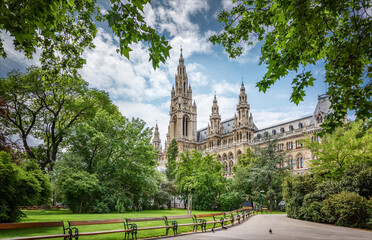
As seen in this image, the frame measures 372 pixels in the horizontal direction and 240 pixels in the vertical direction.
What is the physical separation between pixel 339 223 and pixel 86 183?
58.7ft

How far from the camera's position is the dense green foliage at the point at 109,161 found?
22.1 metres

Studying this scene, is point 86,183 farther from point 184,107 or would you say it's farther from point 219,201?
point 184,107

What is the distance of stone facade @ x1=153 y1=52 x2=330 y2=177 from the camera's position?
2172 inches

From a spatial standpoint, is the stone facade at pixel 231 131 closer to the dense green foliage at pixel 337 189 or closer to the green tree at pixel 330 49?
the dense green foliage at pixel 337 189

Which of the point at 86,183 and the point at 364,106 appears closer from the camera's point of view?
the point at 364,106

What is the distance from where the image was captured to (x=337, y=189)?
1673 cm

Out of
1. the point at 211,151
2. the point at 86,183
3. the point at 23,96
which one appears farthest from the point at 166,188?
the point at 211,151

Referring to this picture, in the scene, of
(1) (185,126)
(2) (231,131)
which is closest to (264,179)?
(2) (231,131)

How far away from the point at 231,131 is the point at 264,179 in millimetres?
40834

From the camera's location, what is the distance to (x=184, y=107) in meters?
91.0

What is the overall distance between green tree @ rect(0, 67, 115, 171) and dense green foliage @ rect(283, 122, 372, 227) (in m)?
21.1

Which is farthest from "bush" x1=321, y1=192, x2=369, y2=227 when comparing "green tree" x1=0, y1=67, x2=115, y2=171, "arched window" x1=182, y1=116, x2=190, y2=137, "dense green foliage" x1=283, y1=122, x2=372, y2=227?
"arched window" x1=182, y1=116, x2=190, y2=137

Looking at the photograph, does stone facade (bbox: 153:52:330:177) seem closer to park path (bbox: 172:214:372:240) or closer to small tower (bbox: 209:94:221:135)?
small tower (bbox: 209:94:221:135)

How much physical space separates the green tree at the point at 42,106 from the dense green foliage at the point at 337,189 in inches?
829
